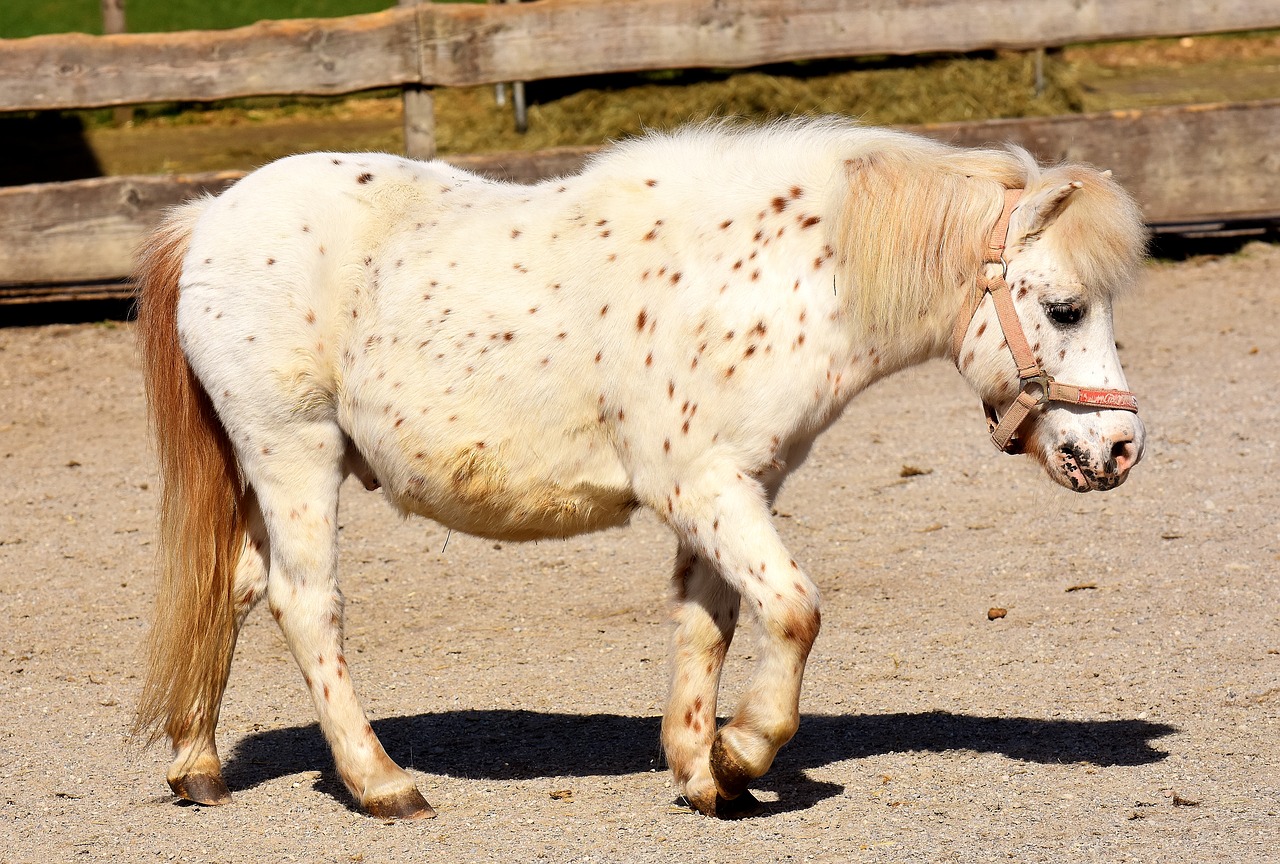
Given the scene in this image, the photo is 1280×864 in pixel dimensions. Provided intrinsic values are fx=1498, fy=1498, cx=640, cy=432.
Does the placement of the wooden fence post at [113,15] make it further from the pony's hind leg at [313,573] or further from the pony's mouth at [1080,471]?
the pony's mouth at [1080,471]

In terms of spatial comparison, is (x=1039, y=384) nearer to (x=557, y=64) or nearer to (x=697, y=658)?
(x=697, y=658)

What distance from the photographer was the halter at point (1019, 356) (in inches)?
130

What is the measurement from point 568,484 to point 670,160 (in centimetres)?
83

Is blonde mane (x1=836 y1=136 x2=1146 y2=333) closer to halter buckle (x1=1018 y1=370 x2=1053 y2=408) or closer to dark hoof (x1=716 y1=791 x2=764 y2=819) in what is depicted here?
halter buckle (x1=1018 y1=370 x2=1053 y2=408)

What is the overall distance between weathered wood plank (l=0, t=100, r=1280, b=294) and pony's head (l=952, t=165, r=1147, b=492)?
5.37 meters

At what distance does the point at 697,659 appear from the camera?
3.69 metres

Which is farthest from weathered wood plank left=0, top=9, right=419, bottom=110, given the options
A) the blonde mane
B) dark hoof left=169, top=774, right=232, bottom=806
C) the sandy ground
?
the blonde mane

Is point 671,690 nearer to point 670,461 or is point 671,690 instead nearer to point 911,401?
point 670,461

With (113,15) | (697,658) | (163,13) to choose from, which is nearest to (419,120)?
(113,15)

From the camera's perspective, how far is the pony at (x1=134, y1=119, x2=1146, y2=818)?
3.30m

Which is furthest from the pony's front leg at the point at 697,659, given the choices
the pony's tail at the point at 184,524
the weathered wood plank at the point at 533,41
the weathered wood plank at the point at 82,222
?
the weathered wood plank at the point at 533,41

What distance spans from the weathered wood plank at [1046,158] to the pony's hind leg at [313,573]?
4829 mm

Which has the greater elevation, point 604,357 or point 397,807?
point 604,357

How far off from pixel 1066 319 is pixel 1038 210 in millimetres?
254
